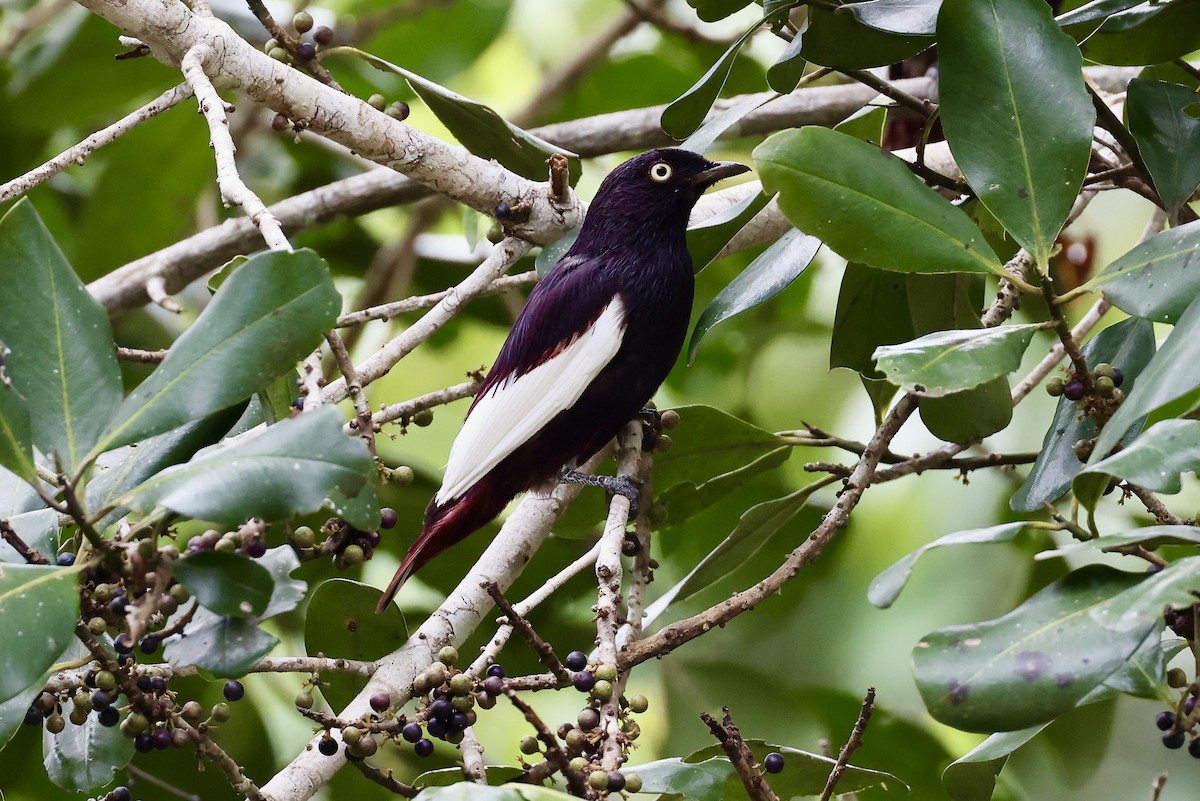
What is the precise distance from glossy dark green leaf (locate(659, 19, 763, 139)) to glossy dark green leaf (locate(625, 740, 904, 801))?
3.06ft

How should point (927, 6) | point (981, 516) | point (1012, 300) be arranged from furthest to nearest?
point (981, 516) → point (1012, 300) → point (927, 6)

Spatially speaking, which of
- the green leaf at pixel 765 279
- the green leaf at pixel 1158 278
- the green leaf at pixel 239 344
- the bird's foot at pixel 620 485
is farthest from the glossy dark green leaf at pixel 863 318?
the green leaf at pixel 239 344

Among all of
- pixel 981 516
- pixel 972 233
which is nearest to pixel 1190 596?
pixel 972 233

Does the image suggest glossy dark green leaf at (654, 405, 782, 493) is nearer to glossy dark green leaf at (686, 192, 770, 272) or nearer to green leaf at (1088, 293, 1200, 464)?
glossy dark green leaf at (686, 192, 770, 272)

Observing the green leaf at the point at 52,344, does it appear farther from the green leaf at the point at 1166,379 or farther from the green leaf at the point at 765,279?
the green leaf at the point at 1166,379

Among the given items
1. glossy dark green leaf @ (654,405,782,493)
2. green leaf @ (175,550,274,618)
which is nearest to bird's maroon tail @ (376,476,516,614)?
glossy dark green leaf @ (654,405,782,493)

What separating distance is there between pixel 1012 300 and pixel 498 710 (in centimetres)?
228

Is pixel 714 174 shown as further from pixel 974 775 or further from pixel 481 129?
pixel 974 775

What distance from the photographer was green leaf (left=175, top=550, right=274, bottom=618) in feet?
3.75

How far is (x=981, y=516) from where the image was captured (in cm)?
288

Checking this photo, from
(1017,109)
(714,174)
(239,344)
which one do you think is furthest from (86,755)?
(714,174)

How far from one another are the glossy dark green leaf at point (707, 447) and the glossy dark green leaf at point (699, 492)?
0.02 metres

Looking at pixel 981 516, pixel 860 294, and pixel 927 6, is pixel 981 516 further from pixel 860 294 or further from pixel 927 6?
pixel 927 6

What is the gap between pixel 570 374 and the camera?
2.22 meters
